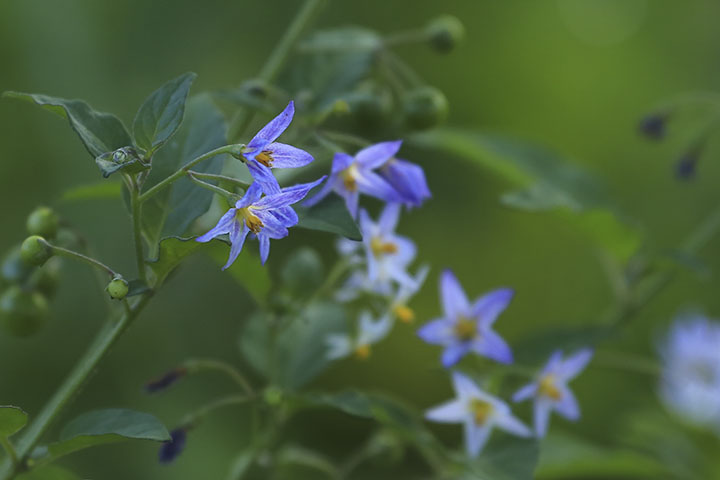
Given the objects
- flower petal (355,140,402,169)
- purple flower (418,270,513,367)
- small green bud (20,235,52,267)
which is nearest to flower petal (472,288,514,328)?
purple flower (418,270,513,367)

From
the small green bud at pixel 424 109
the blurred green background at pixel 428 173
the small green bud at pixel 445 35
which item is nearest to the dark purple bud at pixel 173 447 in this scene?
the small green bud at pixel 424 109

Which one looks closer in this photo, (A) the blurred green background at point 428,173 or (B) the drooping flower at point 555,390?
(B) the drooping flower at point 555,390

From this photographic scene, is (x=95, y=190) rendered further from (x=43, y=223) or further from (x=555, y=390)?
(x=555, y=390)

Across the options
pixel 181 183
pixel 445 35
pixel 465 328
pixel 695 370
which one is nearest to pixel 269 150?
pixel 181 183

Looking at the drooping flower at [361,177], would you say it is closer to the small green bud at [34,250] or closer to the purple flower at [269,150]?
the purple flower at [269,150]

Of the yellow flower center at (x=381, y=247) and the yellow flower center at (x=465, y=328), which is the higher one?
the yellow flower center at (x=381, y=247)

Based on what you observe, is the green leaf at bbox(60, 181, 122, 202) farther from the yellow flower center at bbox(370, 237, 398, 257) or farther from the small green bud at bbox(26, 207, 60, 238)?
the yellow flower center at bbox(370, 237, 398, 257)

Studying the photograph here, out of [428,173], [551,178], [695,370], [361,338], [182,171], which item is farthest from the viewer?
[428,173]

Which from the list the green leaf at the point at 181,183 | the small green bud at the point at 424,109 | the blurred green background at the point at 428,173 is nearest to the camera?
the green leaf at the point at 181,183
